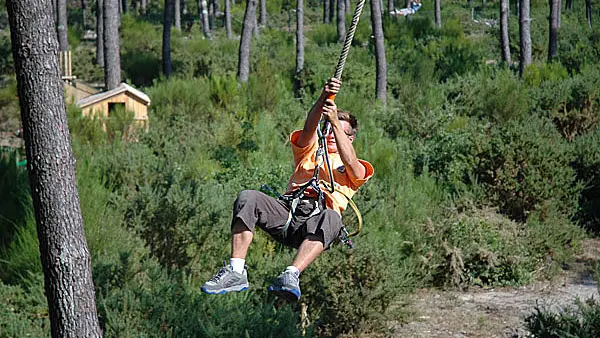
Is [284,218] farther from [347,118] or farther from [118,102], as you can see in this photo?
[118,102]

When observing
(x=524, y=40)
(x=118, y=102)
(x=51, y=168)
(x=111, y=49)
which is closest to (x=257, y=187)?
(x=118, y=102)

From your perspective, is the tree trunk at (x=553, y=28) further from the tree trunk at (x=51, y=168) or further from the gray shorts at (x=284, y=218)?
the tree trunk at (x=51, y=168)

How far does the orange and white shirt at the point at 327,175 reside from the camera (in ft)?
17.5

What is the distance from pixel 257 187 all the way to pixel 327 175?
191 inches

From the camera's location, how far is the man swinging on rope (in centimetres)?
469

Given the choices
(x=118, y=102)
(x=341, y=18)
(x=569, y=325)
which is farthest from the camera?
(x=341, y=18)

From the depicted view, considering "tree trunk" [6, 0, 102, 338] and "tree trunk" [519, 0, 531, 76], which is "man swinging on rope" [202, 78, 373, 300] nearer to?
"tree trunk" [6, 0, 102, 338]

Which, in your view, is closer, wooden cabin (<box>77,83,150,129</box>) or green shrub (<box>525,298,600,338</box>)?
green shrub (<box>525,298,600,338</box>)

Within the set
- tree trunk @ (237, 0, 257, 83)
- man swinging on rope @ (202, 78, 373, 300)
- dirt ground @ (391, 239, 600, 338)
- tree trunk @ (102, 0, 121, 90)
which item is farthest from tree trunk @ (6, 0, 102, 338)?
tree trunk @ (237, 0, 257, 83)

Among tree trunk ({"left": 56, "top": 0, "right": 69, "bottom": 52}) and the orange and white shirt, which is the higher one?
tree trunk ({"left": 56, "top": 0, "right": 69, "bottom": 52})

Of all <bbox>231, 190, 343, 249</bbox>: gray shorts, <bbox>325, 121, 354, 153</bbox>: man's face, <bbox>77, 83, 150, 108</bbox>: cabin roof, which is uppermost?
<bbox>325, 121, 354, 153</bbox>: man's face

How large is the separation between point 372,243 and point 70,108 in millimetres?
6134

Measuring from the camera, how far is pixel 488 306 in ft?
30.6

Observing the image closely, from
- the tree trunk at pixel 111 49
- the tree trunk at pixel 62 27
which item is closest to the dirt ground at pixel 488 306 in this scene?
the tree trunk at pixel 111 49
